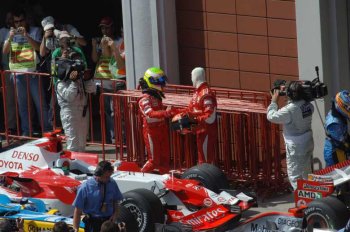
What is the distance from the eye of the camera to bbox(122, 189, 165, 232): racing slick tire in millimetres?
14047

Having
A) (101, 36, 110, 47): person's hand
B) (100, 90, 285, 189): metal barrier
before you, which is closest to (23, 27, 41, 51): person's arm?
(101, 36, 110, 47): person's hand

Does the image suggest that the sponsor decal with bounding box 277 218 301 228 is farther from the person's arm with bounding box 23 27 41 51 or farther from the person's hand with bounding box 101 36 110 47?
the person's arm with bounding box 23 27 41 51

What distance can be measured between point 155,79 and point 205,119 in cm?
89

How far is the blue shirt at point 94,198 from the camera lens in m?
13.0

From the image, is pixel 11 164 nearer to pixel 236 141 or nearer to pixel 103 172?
pixel 236 141

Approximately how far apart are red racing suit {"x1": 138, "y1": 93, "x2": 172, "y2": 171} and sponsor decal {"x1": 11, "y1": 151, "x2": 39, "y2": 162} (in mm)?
1574

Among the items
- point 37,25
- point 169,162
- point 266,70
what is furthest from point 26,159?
point 37,25

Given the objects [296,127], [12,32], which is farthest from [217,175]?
[12,32]

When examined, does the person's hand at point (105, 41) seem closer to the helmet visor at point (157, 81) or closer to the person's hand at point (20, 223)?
the helmet visor at point (157, 81)

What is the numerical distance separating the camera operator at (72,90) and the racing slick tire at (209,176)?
286cm

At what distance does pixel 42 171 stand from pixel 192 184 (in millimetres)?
1937

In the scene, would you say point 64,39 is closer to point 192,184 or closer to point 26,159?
point 26,159

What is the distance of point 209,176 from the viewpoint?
15203 mm

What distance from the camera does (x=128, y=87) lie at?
1820cm
